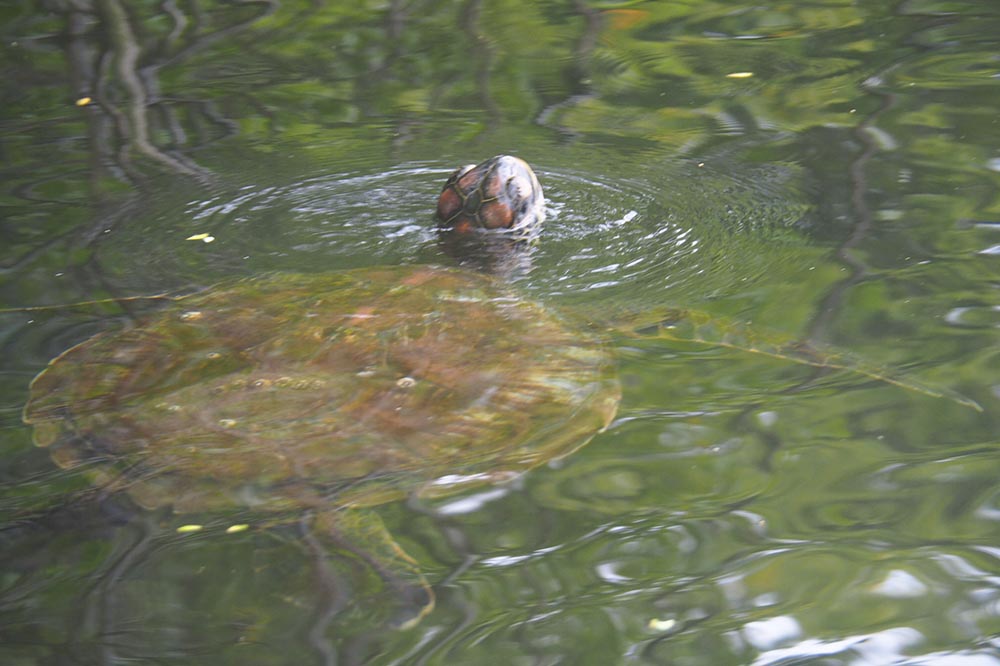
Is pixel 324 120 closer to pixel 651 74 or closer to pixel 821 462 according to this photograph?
pixel 651 74

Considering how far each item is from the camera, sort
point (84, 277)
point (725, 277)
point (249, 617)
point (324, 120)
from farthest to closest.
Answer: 1. point (324, 120)
2. point (84, 277)
3. point (725, 277)
4. point (249, 617)

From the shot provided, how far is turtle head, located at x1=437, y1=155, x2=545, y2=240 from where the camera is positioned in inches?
154

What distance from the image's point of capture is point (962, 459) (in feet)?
8.36

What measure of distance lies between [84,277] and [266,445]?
1.65 metres

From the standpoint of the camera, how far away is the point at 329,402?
248 centimetres

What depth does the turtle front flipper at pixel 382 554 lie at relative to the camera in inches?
86.5

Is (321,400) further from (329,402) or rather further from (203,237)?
(203,237)

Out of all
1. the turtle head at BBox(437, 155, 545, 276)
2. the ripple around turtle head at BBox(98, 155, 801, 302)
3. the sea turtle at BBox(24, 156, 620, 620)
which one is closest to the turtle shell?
the sea turtle at BBox(24, 156, 620, 620)

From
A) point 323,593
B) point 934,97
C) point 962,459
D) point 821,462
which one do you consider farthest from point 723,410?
point 934,97

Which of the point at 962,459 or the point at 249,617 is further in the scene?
the point at 962,459

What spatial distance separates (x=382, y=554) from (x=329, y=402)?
0.37 m

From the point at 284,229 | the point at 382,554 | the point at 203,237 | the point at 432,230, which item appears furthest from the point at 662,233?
the point at 382,554

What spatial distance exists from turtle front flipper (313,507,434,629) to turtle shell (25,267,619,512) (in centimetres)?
4

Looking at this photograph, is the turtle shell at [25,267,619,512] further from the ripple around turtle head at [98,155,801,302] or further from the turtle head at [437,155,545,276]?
the turtle head at [437,155,545,276]
